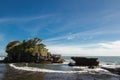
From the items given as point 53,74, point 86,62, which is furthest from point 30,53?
point 53,74

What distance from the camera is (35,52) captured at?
297ft

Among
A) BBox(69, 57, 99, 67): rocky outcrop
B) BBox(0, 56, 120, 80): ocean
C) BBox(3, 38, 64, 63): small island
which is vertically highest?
BBox(3, 38, 64, 63): small island

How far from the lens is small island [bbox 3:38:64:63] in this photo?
90350 mm

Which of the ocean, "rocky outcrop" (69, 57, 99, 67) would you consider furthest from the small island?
the ocean

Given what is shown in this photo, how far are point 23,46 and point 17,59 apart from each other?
21.8 feet

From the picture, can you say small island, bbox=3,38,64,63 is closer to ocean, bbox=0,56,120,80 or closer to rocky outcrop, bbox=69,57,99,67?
rocky outcrop, bbox=69,57,99,67

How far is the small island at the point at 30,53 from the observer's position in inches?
3557

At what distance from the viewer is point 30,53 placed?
297ft

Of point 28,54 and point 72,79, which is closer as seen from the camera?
point 72,79

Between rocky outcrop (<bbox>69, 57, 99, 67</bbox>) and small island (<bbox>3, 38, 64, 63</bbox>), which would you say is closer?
rocky outcrop (<bbox>69, 57, 99, 67</bbox>)

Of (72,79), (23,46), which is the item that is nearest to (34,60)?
(23,46)

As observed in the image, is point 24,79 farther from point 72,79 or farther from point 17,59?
point 17,59

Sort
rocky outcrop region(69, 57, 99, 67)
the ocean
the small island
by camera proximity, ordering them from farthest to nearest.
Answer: the small island < rocky outcrop region(69, 57, 99, 67) < the ocean

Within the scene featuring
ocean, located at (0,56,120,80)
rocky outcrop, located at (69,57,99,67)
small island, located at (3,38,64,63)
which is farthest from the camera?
small island, located at (3,38,64,63)
